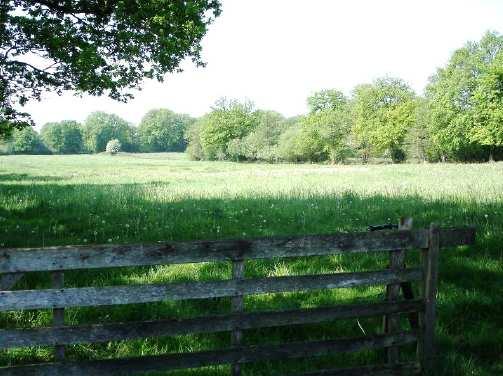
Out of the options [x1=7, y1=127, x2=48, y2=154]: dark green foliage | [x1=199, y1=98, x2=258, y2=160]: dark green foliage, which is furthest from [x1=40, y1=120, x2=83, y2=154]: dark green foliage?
[x1=199, y1=98, x2=258, y2=160]: dark green foliage

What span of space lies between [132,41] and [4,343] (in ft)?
38.9

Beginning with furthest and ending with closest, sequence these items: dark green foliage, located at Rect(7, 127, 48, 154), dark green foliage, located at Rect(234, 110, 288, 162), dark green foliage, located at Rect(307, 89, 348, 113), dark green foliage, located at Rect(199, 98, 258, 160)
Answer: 1. dark green foliage, located at Rect(7, 127, 48, 154)
2. dark green foliage, located at Rect(199, 98, 258, 160)
3. dark green foliage, located at Rect(307, 89, 348, 113)
4. dark green foliage, located at Rect(234, 110, 288, 162)

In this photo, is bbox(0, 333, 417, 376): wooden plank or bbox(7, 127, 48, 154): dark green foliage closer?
bbox(0, 333, 417, 376): wooden plank

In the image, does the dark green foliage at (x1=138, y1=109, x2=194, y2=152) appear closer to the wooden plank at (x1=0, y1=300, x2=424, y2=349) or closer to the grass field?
the grass field

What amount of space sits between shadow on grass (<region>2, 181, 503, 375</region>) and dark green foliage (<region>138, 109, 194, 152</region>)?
159m

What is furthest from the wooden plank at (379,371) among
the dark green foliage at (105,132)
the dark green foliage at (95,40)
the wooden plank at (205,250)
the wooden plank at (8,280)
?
the dark green foliage at (105,132)

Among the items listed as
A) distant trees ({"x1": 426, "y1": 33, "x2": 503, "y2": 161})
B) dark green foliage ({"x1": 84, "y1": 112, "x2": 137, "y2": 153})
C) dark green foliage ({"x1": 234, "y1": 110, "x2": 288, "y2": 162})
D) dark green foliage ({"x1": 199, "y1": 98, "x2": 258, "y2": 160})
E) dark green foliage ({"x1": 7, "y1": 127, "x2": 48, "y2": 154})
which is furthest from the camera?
dark green foliage ({"x1": 84, "y1": 112, "x2": 137, "y2": 153})

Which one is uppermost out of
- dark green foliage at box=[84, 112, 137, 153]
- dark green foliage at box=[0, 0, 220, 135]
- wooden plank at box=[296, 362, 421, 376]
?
dark green foliage at box=[84, 112, 137, 153]

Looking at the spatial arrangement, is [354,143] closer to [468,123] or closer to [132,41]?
[468,123]

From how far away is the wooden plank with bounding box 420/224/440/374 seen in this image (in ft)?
16.4

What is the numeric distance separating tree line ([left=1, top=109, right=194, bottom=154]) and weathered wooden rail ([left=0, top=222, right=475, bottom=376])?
16388cm

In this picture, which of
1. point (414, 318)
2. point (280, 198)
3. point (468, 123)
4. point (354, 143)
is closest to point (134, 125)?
point (354, 143)

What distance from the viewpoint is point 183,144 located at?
182 meters

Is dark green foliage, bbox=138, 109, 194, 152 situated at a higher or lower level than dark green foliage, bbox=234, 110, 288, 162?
higher
